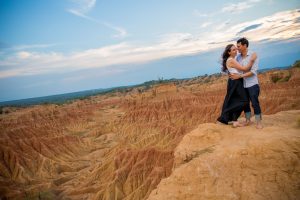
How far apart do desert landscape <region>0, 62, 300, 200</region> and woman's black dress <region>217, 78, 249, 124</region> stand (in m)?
0.39

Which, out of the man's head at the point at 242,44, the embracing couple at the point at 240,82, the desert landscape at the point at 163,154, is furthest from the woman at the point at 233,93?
the desert landscape at the point at 163,154

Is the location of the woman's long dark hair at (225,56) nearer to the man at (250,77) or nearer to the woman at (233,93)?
the woman at (233,93)

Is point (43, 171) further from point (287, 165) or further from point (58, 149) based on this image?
point (287, 165)

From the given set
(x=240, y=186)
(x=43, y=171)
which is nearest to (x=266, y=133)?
(x=240, y=186)

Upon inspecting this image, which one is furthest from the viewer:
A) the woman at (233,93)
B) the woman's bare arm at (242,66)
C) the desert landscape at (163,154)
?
the woman at (233,93)

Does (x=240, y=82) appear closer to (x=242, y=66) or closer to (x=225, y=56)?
(x=242, y=66)

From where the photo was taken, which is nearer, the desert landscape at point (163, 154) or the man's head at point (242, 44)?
the desert landscape at point (163, 154)

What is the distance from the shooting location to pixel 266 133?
262 inches

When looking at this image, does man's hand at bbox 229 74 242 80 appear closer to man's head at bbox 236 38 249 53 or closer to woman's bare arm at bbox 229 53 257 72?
woman's bare arm at bbox 229 53 257 72

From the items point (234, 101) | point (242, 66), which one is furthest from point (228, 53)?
point (234, 101)

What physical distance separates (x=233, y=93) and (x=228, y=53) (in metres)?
1.03

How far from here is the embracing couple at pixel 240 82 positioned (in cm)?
721

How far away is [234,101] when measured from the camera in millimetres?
7684

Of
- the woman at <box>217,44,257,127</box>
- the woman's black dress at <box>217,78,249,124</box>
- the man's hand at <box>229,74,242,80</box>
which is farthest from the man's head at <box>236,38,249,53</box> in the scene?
the woman's black dress at <box>217,78,249,124</box>
